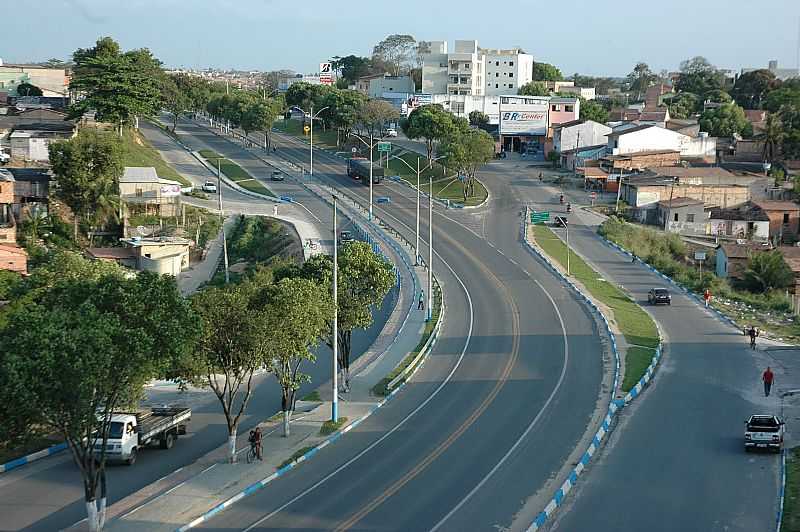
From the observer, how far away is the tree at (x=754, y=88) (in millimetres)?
170875

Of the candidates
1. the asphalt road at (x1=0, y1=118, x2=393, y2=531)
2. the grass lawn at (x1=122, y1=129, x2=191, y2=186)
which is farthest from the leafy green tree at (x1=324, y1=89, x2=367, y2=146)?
the asphalt road at (x1=0, y1=118, x2=393, y2=531)

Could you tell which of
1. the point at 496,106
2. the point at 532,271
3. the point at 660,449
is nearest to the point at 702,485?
the point at 660,449

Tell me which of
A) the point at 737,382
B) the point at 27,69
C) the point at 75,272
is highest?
the point at 27,69

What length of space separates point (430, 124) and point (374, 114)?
70.7 ft

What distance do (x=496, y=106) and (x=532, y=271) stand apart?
3357 inches

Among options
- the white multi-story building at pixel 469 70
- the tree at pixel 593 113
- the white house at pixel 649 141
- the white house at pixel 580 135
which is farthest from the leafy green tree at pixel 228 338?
the white multi-story building at pixel 469 70

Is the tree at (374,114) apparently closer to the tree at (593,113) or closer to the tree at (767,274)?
the tree at (593,113)

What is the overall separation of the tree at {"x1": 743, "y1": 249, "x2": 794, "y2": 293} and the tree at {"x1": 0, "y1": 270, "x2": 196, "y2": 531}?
169 ft

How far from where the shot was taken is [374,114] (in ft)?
424

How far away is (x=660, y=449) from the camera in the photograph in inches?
1212

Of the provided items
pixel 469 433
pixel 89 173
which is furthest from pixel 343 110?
pixel 469 433

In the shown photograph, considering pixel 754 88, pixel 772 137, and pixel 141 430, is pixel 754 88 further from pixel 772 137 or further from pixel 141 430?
pixel 141 430

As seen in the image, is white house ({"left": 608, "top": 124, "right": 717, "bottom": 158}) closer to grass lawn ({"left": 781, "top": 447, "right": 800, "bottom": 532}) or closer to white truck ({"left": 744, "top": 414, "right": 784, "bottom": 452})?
white truck ({"left": 744, "top": 414, "right": 784, "bottom": 452})

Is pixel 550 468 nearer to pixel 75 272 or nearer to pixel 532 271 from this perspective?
pixel 75 272
